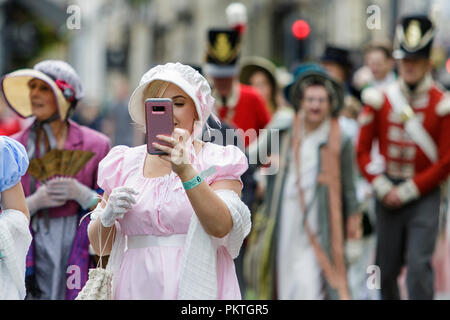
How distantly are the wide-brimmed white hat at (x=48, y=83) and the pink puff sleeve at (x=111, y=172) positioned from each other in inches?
78.9

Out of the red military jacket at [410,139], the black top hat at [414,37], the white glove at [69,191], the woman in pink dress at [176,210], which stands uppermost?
the black top hat at [414,37]

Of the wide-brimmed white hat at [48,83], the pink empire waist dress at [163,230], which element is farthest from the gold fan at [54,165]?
the pink empire waist dress at [163,230]

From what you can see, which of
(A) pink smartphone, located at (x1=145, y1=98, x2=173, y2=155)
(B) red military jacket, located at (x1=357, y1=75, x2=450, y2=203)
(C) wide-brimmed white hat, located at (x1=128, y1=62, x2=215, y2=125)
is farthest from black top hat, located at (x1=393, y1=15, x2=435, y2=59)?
(A) pink smartphone, located at (x1=145, y1=98, x2=173, y2=155)

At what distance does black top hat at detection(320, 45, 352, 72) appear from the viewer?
12.1 m

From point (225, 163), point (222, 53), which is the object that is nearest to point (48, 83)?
point (225, 163)

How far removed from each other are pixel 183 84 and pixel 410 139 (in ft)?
13.4

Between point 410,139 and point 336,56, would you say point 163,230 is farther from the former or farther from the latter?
point 336,56

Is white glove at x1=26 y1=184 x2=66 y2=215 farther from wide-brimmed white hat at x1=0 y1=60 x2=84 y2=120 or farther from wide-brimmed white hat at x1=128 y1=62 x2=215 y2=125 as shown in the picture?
wide-brimmed white hat at x1=128 y1=62 x2=215 y2=125

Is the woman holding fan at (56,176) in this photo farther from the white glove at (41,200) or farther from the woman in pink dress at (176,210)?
the woman in pink dress at (176,210)

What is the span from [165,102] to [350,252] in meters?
4.20

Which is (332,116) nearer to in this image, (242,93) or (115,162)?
(242,93)

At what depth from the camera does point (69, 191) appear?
6.72m

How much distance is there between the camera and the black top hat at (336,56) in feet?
39.6
